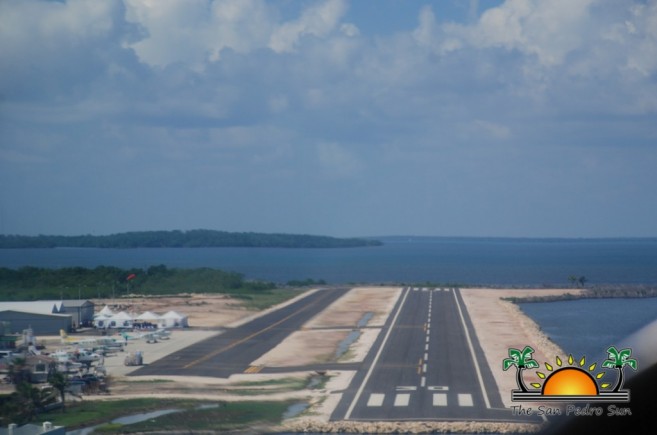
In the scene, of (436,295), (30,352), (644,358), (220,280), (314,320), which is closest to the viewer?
(644,358)

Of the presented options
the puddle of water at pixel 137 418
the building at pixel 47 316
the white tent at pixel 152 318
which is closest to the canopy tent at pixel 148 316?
the white tent at pixel 152 318

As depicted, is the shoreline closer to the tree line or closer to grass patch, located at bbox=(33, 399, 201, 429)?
grass patch, located at bbox=(33, 399, 201, 429)

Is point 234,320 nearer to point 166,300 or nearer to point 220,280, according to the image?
point 166,300

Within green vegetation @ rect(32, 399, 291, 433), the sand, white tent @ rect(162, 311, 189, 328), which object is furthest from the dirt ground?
green vegetation @ rect(32, 399, 291, 433)

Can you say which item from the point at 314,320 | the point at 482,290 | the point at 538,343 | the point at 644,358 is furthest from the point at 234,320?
the point at 644,358

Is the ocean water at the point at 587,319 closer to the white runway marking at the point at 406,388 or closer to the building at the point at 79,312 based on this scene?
the white runway marking at the point at 406,388
